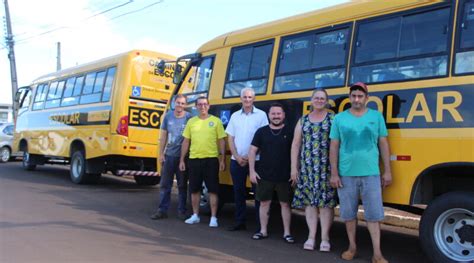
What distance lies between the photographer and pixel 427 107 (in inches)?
197

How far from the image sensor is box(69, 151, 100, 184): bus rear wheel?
1198 centimetres

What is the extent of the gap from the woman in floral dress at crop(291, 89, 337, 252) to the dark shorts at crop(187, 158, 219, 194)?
1.53 m

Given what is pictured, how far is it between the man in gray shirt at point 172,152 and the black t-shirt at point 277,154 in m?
1.93

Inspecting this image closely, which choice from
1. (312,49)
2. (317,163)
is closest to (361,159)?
(317,163)

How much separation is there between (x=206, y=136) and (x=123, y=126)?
4.41 meters

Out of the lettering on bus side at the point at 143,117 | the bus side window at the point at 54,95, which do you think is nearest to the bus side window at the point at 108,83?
the lettering on bus side at the point at 143,117

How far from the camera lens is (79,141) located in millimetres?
12281

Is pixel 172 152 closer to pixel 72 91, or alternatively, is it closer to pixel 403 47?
pixel 403 47

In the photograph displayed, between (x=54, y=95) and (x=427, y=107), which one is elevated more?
(x=54, y=95)

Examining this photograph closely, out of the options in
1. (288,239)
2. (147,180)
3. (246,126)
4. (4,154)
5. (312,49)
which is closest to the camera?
(288,239)

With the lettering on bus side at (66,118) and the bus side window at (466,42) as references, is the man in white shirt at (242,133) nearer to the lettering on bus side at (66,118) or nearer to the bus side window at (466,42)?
the bus side window at (466,42)

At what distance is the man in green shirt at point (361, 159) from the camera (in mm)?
5125

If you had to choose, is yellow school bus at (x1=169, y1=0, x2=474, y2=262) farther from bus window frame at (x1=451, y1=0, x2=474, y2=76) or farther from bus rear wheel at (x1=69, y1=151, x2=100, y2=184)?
bus rear wheel at (x1=69, y1=151, x2=100, y2=184)

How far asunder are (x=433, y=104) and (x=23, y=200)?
24.5 ft
